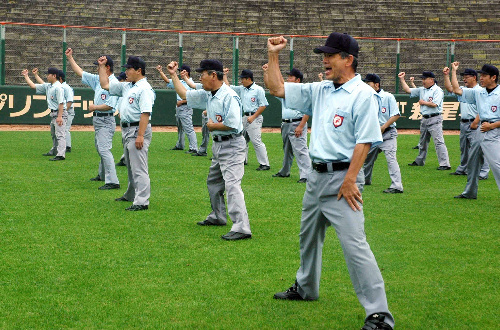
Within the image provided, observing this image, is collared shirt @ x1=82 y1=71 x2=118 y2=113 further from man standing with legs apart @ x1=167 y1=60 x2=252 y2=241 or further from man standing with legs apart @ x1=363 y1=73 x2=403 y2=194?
man standing with legs apart @ x1=363 y1=73 x2=403 y2=194

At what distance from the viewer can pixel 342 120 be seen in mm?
4926

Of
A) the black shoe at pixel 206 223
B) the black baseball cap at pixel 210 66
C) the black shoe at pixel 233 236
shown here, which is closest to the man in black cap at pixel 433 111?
the black shoe at pixel 206 223

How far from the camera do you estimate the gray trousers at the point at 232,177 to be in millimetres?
7969

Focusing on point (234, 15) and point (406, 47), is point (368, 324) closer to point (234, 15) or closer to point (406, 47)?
point (406, 47)

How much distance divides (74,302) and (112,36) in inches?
757

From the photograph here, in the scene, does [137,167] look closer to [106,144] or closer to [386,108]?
[106,144]

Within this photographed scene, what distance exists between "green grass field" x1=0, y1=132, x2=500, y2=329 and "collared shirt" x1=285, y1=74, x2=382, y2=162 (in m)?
1.40

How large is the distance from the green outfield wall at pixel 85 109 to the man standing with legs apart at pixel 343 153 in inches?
723

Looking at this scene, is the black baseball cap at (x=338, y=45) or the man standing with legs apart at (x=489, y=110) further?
the man standing with legs apart at (x=489, y=110)

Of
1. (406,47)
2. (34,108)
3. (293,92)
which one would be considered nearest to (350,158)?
(293,92)

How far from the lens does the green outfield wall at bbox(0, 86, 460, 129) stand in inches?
882

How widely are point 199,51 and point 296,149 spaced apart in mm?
12948

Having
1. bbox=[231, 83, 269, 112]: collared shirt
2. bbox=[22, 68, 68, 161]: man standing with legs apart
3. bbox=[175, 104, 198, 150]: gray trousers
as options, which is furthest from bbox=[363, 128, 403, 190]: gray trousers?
bbox=[22, 68, 68, 161]: man standing with legs apart

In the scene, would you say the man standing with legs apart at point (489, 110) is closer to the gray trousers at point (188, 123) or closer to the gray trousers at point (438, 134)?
the gray trousers at point (438, 134)
